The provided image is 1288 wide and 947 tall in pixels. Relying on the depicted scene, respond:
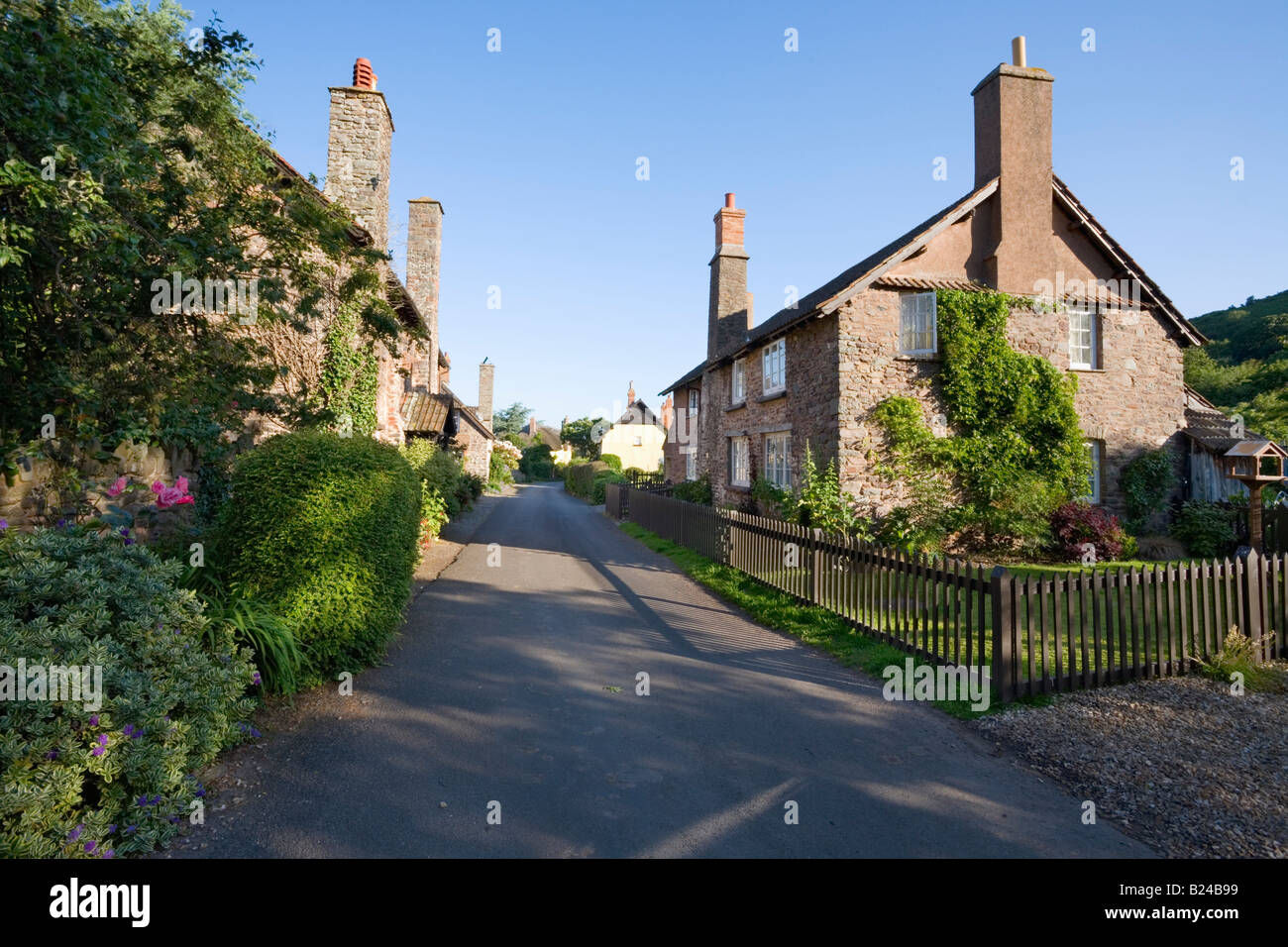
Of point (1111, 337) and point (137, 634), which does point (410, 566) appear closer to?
point (137, 634)

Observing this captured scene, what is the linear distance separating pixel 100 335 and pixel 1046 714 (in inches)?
376

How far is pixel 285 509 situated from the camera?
595 cm

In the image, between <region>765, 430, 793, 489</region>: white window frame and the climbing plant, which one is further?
<region>765, 430, 793, 489</region>: white window frame

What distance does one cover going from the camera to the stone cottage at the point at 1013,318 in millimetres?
14805

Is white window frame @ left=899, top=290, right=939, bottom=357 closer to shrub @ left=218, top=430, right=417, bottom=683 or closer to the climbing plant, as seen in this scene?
the climbing plant

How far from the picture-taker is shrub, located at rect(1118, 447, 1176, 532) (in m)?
15.5

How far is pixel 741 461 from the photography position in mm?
21500

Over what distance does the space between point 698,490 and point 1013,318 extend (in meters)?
11.7

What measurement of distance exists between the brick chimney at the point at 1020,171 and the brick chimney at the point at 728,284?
8.53 m

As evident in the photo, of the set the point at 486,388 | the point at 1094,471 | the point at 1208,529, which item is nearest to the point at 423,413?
the point at 1094,471

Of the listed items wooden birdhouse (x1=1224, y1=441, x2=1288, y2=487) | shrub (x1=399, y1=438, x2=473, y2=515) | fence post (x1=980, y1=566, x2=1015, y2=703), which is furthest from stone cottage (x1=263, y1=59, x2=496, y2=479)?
wooden birdhouse (x1=1224, y1=441, x2=1288, y2=487)

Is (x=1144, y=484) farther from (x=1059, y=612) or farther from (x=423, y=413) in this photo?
(x=423, y=413)

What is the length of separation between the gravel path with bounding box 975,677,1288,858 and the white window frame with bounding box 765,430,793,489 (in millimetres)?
11027
